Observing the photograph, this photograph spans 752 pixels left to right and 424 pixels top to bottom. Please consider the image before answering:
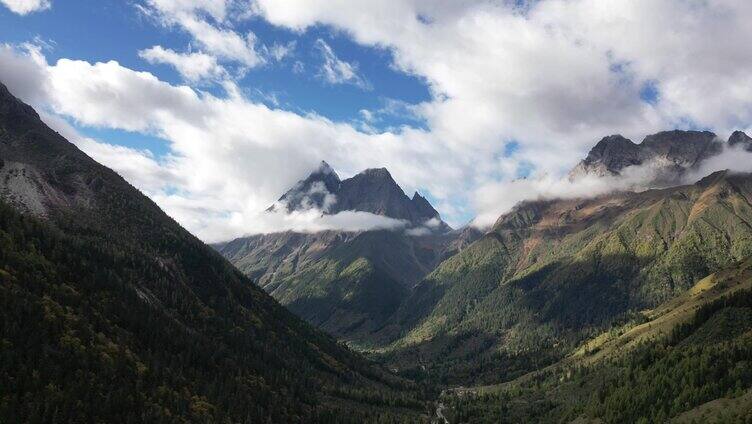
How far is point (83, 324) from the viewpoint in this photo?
198 m

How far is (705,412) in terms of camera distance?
181 meters

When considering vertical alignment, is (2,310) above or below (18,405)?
above

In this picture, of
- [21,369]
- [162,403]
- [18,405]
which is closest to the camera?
[18,405]

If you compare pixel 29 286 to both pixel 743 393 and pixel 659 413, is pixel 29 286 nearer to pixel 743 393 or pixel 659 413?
pixel 659 413

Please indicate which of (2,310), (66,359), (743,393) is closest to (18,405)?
(66,359)

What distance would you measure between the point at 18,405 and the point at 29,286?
61.6 m

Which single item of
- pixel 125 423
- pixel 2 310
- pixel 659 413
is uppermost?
pixel 2 310

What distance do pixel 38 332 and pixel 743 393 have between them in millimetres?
233658

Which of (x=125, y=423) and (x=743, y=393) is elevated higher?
(x=743, y=393)

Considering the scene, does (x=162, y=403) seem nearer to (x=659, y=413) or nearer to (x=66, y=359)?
(x=66, y=359)

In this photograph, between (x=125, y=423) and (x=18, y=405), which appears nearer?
(x=18, y=405)

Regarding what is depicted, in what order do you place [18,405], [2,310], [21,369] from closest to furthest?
1. [18,405]
2. [21,369]
3. [2,310]

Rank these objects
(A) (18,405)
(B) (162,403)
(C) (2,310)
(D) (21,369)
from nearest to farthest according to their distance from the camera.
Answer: (A) (18,405)
(D) (21,369)
(C) (2,310)
(B) (162,403)

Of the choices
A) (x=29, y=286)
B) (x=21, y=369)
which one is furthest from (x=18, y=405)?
(x=29, y=286)
